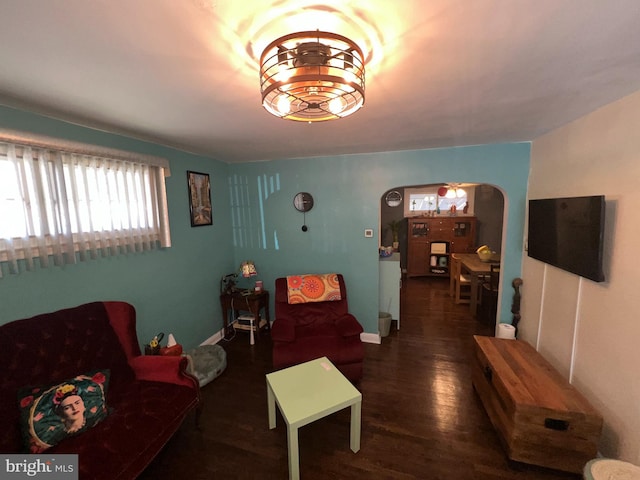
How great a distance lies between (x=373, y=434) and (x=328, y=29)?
2.44 meters

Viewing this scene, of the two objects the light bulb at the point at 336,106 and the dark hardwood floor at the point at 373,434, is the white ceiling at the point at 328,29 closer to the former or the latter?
the light bulb at the point at 336,106

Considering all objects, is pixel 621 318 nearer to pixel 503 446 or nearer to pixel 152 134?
pixel 503 446

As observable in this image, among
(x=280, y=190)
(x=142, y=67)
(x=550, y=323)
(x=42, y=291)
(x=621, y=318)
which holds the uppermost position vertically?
(x=142, y=67)

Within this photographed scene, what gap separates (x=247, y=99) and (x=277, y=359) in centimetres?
207

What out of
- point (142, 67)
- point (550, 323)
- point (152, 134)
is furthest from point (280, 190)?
point (550, 323)

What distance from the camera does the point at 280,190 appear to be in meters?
3.40

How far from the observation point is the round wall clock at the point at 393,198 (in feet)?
19.9

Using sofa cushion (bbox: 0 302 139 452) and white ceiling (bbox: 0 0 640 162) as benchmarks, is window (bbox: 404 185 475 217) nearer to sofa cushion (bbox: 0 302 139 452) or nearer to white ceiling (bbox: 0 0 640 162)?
white ceiling (bbox: 0 0 640 162)

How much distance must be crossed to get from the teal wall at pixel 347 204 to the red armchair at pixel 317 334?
0.50 m

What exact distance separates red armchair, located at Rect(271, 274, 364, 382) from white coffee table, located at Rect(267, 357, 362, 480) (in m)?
0.28

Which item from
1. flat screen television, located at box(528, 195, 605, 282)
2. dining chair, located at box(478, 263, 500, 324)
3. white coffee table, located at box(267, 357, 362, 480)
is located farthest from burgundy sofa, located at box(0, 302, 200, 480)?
dining chair, located at box(478, 263, 500, 324)

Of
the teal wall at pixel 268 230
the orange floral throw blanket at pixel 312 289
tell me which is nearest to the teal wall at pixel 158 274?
the teal wall at pixel 268 230

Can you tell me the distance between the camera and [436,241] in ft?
19.4

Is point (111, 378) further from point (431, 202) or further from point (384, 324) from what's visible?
point (431, 202)
